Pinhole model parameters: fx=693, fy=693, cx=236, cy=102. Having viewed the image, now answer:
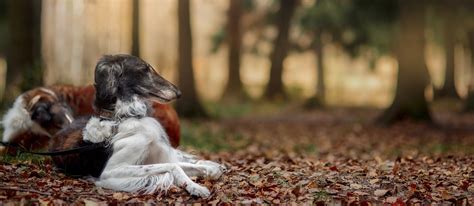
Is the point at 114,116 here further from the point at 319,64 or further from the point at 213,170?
the point at 319,64

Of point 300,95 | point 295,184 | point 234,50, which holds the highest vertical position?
point 295,184

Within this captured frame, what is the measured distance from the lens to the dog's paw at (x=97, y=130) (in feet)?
22.7

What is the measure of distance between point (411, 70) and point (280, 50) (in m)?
14.1

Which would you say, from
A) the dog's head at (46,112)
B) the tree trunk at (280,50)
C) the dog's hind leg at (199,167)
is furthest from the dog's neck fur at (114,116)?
the tree trunk at (280,50)

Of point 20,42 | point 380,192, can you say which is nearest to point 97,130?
point 380,192

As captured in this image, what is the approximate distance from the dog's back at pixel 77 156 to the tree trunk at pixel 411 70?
12.3m

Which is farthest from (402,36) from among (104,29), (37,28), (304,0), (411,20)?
(104,29)

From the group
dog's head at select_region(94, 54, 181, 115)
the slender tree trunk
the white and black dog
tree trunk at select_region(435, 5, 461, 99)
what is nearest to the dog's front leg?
the white and black dog

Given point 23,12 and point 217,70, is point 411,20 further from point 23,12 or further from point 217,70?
point 217,70

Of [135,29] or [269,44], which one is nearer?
[135,29]

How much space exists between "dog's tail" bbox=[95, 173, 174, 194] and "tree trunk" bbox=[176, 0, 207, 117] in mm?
14178

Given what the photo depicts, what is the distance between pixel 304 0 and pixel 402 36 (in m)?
16.2

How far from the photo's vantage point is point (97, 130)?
6996 millimetres

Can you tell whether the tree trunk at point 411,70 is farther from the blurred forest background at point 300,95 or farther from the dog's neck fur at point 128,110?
the dog's neck fur at point 128,110
